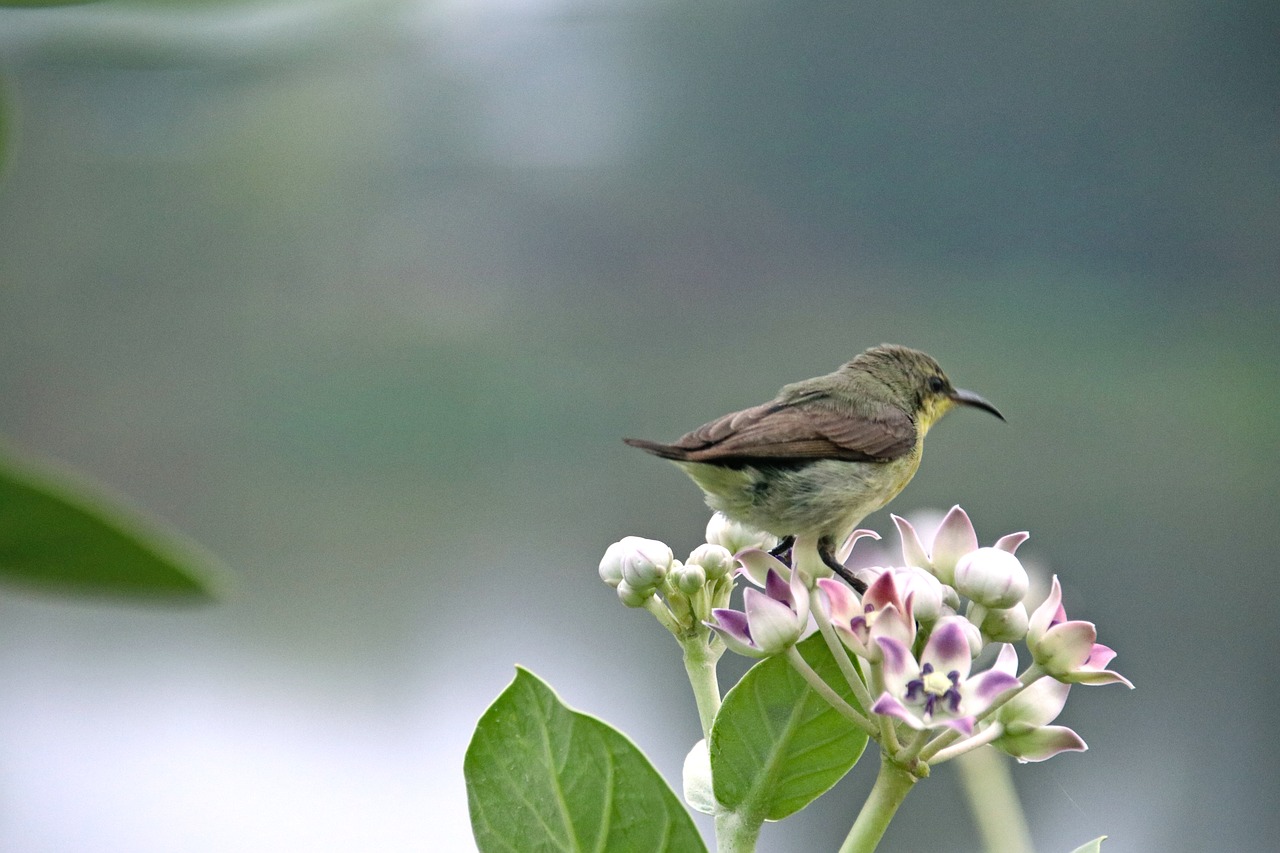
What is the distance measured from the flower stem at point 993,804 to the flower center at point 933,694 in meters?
0.14

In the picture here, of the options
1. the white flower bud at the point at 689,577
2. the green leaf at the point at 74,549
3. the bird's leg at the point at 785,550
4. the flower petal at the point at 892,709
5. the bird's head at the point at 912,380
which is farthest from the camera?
the bird's head at the point at 912,380

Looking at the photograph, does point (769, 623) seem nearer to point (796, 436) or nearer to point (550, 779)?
point (550, 779)

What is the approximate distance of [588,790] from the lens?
325 mm

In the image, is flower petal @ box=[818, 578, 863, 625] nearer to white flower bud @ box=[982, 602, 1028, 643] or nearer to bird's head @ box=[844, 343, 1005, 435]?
white flower bud @ box=[982, 602, 1028, 643]

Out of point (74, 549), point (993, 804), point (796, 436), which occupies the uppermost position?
point (796, 436)

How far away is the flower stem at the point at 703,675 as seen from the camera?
0.37 m

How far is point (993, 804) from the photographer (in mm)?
479

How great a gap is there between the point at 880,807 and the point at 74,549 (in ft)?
0.76

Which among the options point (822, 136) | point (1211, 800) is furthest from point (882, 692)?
point (822, 136)

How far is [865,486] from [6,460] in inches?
21.2

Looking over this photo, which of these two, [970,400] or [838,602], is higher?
[970,400]

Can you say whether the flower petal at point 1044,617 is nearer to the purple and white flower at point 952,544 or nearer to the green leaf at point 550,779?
the purple and white flower at point 952,544

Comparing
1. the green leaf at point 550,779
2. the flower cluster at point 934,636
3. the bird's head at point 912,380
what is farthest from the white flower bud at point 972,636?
the bird's head at point 912,380

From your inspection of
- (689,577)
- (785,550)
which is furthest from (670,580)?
(785,550)
